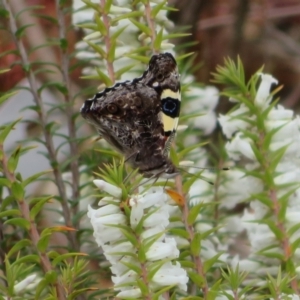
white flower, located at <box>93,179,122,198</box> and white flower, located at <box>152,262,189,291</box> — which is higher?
white flower, located at <box>93,179,122,198</box>

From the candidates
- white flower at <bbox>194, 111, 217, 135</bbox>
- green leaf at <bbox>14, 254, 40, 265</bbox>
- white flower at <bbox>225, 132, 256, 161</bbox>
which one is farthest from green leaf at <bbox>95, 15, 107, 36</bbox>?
white flower at <bbox>194, 111, 217, 135</bbox>

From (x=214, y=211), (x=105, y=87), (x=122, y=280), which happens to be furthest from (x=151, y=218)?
(x=214, y=211)

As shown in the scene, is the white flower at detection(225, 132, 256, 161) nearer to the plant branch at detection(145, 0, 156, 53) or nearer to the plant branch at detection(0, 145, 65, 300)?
the plant branch at detection(145, 0, 156, 53)

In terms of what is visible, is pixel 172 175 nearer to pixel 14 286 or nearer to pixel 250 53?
pixel 14 286

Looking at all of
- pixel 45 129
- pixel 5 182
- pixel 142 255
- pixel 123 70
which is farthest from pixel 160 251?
pixel 45 129

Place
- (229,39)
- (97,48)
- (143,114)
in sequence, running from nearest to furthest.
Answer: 1. (97,48)
2. (143,114)
3. (229,39)

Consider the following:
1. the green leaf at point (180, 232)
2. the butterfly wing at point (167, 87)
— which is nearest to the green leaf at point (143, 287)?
the green leaf at point (180, 232)

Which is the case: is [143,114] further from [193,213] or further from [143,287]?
[143,287]
